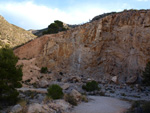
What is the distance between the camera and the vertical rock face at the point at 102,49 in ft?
74.3

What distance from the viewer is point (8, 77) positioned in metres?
11.0

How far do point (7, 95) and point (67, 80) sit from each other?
13701mm

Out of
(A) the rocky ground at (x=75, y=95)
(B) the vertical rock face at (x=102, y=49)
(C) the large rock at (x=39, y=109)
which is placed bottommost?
(A) the rocky ground at (x=75, y=95)

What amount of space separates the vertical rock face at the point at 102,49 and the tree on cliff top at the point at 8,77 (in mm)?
15463

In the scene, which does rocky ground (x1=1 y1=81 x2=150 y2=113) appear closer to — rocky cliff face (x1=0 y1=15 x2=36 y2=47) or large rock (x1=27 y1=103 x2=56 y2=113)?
large rock (x1=27 y1=103 x2=56 y2=113)

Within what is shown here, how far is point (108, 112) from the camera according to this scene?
8672 millimetres

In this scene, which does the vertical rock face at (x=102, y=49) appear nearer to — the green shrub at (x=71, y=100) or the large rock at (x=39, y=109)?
the green shrub at (x=71, y=100)

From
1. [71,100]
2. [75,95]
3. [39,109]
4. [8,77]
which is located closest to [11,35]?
Result: [8,77]

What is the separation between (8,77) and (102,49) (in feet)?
61.6

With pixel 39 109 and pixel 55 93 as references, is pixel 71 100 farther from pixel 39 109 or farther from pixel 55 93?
pixel 39 109

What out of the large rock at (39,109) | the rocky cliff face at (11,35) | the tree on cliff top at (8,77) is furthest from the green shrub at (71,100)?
the rocky cliff face at (11,35)

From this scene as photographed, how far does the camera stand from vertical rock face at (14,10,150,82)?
22.6m

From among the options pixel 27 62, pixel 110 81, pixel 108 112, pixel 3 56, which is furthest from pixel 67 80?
pixel 108 112

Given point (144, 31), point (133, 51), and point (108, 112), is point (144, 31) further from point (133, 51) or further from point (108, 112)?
point (108, 112)
